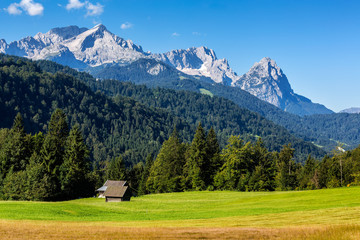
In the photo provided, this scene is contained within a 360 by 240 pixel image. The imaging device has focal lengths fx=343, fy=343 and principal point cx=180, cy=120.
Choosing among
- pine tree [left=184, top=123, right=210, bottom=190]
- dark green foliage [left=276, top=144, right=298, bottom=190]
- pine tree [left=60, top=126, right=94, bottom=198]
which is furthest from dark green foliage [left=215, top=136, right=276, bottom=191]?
pine tree [left=60, top=126, right=94, bottom=198]

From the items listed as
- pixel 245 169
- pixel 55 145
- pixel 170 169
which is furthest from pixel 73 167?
pixel 245 169

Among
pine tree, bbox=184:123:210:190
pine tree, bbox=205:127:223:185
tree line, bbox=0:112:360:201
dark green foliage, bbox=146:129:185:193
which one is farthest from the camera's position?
dark green foliage, bbox=146:129:185:193

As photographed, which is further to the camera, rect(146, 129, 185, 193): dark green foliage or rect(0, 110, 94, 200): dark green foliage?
rect(146, 129, 185, 193): dark green foliage

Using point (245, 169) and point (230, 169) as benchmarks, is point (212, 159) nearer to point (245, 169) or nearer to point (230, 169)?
point (230, 169)

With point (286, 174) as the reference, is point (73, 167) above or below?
above

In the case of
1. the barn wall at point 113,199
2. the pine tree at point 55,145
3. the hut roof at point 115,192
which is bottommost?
the barn wall at point 113,199

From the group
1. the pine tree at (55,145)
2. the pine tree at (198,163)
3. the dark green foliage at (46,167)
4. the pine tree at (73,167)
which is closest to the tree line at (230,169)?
the pine tree at (198,163)

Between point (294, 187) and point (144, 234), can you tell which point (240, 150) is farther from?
point (144, 234)

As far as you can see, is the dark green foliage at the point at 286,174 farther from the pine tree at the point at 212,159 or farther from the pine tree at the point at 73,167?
the pine tree at the point at 73,167

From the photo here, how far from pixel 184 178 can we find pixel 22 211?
221 ft

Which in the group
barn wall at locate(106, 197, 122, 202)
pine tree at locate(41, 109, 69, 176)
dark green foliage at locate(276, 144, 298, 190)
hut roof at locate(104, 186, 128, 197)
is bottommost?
barn wall at locate(106, 197, 122, 202)

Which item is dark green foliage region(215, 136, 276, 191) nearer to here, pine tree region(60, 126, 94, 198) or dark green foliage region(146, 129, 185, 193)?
dark green foliage region(146, 129, 185, 193)

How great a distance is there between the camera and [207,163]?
103750 millimetres

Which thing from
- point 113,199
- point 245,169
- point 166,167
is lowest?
point 113,199
